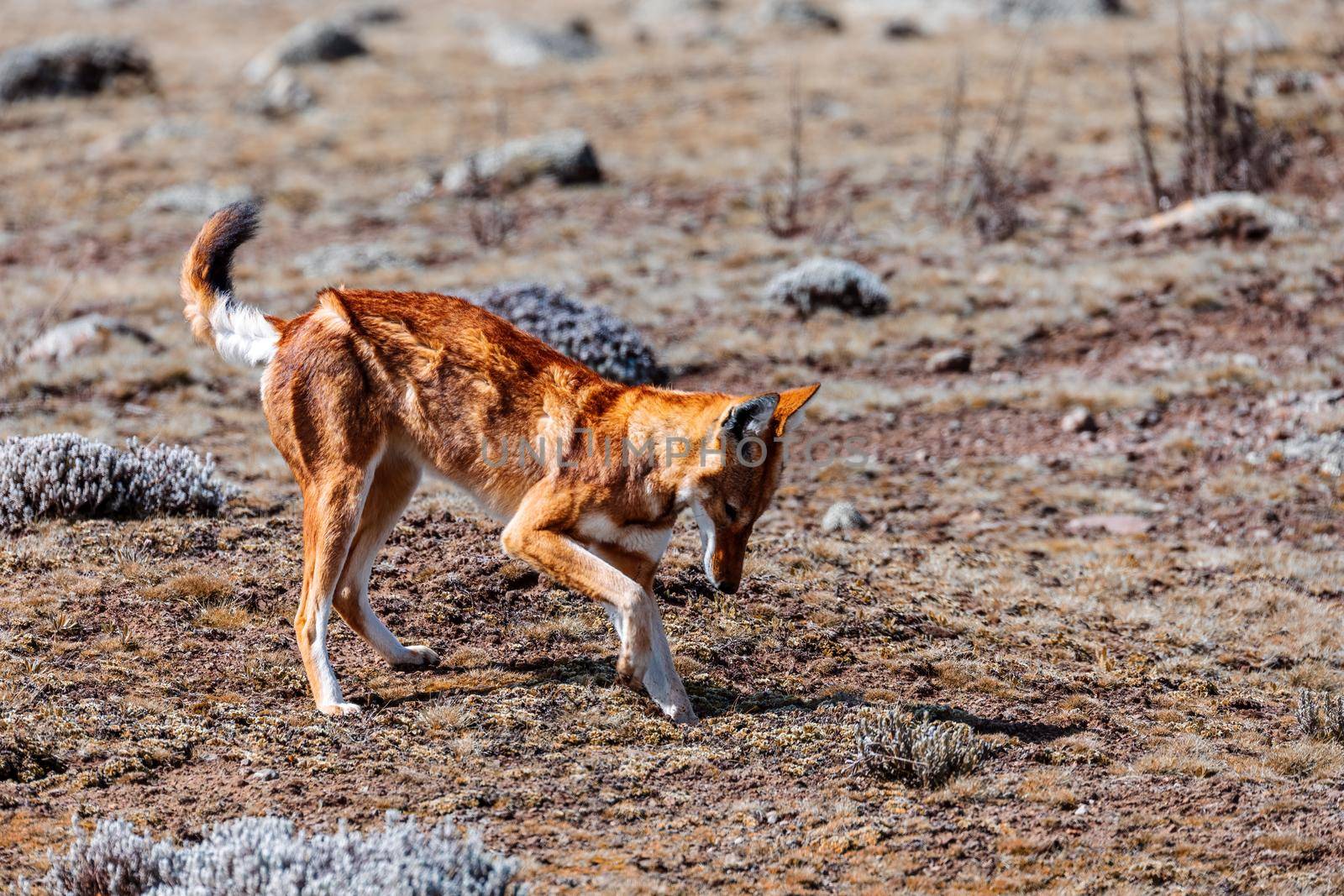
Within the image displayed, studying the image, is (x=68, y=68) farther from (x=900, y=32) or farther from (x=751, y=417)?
(x=751, y=417)

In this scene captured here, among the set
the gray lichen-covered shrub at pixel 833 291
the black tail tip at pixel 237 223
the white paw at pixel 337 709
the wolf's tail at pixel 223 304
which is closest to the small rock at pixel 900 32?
the gray lichen-covered shrub at pixel 833 291

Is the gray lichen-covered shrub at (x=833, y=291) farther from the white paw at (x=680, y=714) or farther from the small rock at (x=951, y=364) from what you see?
the white paw at (x=680, y=714)

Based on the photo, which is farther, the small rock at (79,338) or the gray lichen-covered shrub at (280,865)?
the small rock at (79,338)

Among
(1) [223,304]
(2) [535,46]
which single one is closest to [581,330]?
(1) [223,304]

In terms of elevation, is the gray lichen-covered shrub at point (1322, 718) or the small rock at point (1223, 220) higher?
the small rock at point (1223, 220)

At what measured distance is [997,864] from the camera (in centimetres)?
517

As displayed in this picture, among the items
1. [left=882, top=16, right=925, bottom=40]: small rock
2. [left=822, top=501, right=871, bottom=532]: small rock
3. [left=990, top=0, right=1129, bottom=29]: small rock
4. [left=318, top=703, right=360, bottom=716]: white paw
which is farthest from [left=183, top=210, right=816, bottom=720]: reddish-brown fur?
[left=990, top=0, right=1129, bottom=29]: small rock

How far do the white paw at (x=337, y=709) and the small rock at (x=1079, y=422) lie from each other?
813 cm

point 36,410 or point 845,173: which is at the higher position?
point 845,173

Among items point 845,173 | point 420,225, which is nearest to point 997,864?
point 420,225

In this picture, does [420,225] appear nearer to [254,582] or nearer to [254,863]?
[254,582]

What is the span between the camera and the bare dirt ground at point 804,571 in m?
5.45

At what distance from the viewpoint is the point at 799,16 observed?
3559 cm

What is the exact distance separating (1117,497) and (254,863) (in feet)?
27.2
